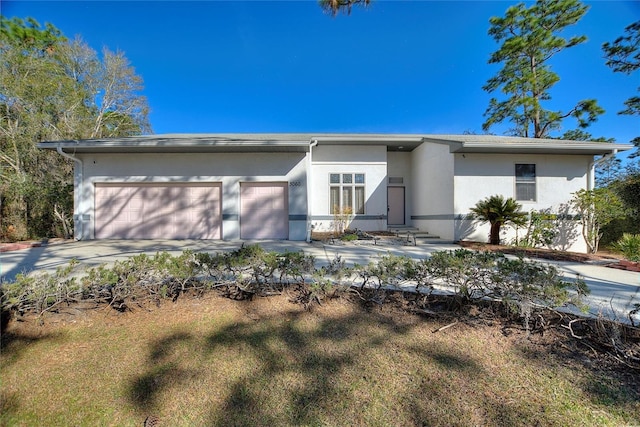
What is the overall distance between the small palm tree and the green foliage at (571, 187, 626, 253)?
2064 mm

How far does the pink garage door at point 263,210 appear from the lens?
897 cm

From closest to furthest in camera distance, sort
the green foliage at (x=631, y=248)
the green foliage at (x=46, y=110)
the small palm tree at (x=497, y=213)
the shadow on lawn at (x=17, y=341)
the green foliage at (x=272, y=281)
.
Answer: the shadow on lawn at (x=17, y=341) < the green foliage at (x=272, y=281) < the green foliage at (x=631, y=248) < the small palm tree at (x=497, y=213) < the green foliage at (x=46, y=110)

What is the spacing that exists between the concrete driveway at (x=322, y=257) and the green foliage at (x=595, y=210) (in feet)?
12.8

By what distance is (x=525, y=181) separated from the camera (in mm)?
8969

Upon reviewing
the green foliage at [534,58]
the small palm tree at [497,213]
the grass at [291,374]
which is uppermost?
the green foliage at [534,58]

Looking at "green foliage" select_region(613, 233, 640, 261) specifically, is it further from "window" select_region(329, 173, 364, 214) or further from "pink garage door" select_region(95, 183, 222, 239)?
"pink garage door" select_region(95, 183, 222, 239)

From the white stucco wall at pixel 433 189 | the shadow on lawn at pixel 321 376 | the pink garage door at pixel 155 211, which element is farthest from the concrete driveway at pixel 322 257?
the shadow on lawn at pixel 321 376

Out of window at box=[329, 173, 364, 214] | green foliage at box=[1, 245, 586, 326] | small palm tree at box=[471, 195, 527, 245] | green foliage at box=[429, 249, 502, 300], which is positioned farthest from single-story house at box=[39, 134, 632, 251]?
green foliage at box=[429, 249, 502, 300]

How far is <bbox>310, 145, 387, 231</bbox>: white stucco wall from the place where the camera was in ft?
35.3

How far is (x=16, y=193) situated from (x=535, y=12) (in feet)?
88.5

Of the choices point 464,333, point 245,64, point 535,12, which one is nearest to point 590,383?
point 464,333

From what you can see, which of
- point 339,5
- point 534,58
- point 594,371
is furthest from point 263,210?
point 534,58

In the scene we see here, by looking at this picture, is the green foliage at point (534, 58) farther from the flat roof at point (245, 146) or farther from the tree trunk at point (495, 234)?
the tree trunk at point (495, 234)

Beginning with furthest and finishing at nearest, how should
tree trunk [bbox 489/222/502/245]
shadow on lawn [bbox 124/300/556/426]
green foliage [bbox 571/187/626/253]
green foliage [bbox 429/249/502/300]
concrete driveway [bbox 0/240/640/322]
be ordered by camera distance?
tree trunk [bbox 489/222/502/245], green foliage [bbox 571/187/626/253], concrete driveway [bbox 0/240/640/322], green foliage [bbox 429/249/502/300], shadow on lawn [bbox 124/300/556/426]
